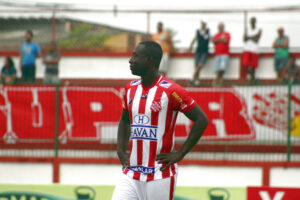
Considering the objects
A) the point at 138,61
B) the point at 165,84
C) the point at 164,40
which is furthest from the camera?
the point at 164,40

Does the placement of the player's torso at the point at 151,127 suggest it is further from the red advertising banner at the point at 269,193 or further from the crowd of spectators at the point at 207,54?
the crowd of spectators at the point at 207,54

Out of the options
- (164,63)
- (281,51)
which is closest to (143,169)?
(281,51)

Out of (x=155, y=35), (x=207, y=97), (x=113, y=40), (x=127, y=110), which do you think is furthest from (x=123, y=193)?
(x=113, y=40)

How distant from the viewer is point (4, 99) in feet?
39.4

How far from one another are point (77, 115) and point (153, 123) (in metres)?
6.87

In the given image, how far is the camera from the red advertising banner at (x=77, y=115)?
1175 centimetres

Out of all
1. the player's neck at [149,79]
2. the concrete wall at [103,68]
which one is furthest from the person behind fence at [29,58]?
the player's neck at [149,79]

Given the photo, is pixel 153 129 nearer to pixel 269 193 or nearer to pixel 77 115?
pixel 269 193

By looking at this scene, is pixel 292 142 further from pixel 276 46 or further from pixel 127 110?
pixel 127 110

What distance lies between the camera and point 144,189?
5254 millimetres

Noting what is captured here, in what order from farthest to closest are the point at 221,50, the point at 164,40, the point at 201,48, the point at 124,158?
the point at 164,40, the point at 201,48, the point at 221,50, the point at 124,158

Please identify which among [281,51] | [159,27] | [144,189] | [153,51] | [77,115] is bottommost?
[77,115]

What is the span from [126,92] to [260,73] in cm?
1121

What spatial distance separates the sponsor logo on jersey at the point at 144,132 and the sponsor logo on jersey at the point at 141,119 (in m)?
0.04
